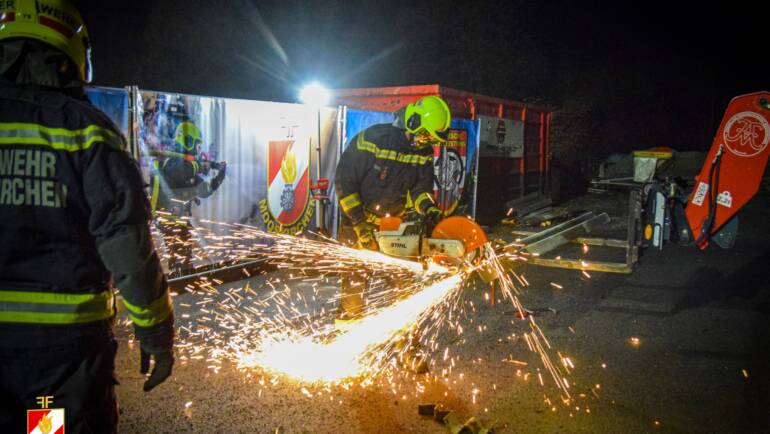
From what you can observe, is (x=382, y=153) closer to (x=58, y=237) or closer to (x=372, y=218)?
(x=372, y=218)

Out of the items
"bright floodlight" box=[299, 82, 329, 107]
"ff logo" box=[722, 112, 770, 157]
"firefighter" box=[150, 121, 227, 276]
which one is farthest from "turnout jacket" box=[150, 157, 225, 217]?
"ff logo" box=[722, 112, 770, 157]

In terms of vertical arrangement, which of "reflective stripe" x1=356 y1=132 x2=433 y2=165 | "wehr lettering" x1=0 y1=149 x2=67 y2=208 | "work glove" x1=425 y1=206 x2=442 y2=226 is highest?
"reflective stripe" x1=356 y1=132 x2=433 y2=165

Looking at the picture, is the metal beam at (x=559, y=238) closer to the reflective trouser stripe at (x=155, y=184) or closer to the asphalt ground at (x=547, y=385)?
the asphalt ground at (x=547, y=385)

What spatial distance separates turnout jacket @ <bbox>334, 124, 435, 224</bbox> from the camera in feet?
16.2

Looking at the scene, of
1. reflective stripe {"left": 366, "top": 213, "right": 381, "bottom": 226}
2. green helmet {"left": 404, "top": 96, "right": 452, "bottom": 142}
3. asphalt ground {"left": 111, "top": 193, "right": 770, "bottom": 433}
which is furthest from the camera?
reflective stripe {"left": 366, "top": 213, "right": 381, "bottom": 226}

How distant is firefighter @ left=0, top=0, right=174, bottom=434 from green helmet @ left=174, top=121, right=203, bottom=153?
176 inches

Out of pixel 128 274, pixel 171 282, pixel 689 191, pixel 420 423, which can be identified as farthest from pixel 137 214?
pixel 689 191

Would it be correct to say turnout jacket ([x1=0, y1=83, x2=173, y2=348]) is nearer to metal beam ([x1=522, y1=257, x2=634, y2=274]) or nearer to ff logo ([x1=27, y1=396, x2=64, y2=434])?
ff logo ([x1=27, y1=396, x2=64, y2=434])

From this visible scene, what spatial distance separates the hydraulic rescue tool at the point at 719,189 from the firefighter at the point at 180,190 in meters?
5.43

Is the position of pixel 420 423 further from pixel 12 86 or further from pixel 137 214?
pixel 12 86

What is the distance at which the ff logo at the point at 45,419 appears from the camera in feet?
6.32

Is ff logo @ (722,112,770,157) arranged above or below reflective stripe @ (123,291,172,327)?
above

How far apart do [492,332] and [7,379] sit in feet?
13.9

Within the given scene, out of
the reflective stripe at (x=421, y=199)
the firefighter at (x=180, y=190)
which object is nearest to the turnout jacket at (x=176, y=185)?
the firefighter at (x=180, y=190)
